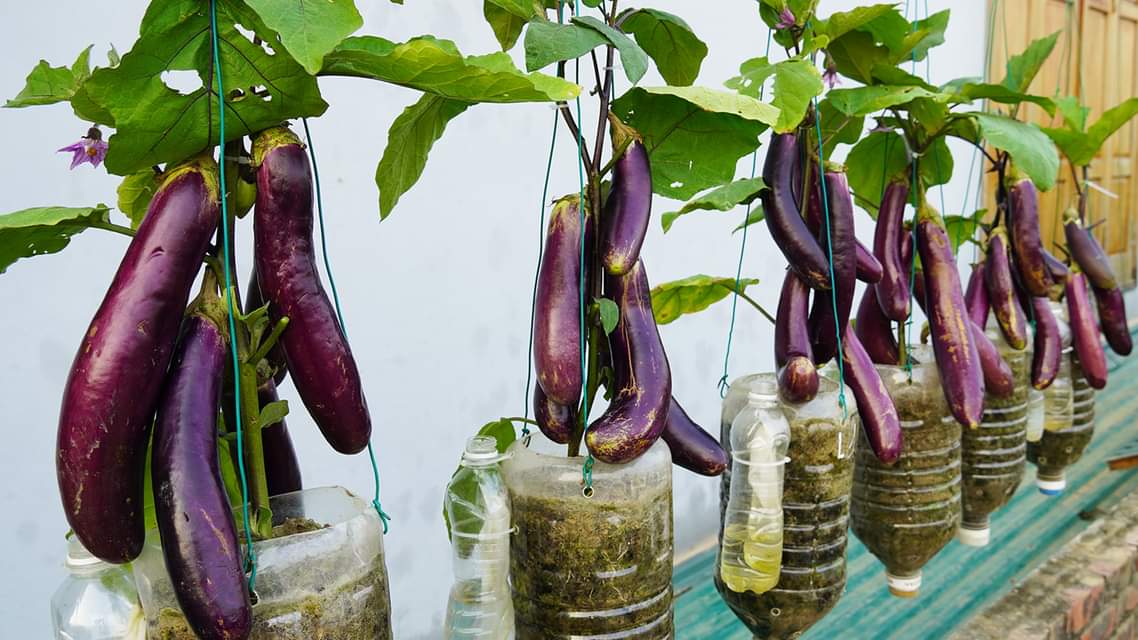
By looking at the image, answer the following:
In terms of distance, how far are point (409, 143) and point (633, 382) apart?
0.23 m

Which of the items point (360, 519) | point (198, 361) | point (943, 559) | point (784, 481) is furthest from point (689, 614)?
point (198, 361)

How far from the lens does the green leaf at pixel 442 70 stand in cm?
45

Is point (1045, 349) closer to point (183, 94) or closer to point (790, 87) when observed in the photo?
point (790, 87)

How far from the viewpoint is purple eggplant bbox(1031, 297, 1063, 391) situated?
123cm

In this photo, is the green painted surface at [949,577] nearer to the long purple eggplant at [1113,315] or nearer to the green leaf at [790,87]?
the long purple eggplant at [1113,315]

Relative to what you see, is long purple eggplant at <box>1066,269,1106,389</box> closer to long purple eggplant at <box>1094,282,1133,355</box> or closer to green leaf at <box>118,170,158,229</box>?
long purple eggplant at <box>1094,282,1133,355</box>

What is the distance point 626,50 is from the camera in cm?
56

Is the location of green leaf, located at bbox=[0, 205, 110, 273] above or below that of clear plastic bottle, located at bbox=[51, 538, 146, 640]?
above

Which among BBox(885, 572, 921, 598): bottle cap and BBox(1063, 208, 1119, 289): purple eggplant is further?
BBox(1063, 208, 1119, 289): purple eggplant

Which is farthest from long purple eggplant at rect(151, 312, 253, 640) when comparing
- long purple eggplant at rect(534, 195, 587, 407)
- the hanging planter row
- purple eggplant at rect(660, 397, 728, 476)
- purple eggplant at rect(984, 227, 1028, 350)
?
purple eggplant at rect(984, 227, 1028, 350)

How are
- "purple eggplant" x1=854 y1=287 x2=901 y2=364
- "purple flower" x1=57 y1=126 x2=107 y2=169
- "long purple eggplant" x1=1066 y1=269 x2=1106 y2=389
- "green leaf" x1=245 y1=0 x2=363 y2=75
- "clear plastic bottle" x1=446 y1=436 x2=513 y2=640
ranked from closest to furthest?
"green leaf" x1=245 y1=0 x2=363 y2=75 < "purple flower" x1=57 y1=126 x2=107 y2=169 < "clear plastic bottle" x1=446 y1=436 x2=513 y2=640 < "purple eggplant" x1=854 y1=287 x2=901 y2=364 < "long purple eggplant" x1=1066 y1=269 x2=1106 y2=389

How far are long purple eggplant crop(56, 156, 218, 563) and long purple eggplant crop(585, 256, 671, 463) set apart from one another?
0.90ft

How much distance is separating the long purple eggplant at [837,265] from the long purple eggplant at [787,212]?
0.02m

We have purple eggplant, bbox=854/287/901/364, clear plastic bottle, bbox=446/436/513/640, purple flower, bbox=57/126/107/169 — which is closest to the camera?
purple flower, bbox=57/126/107/169
